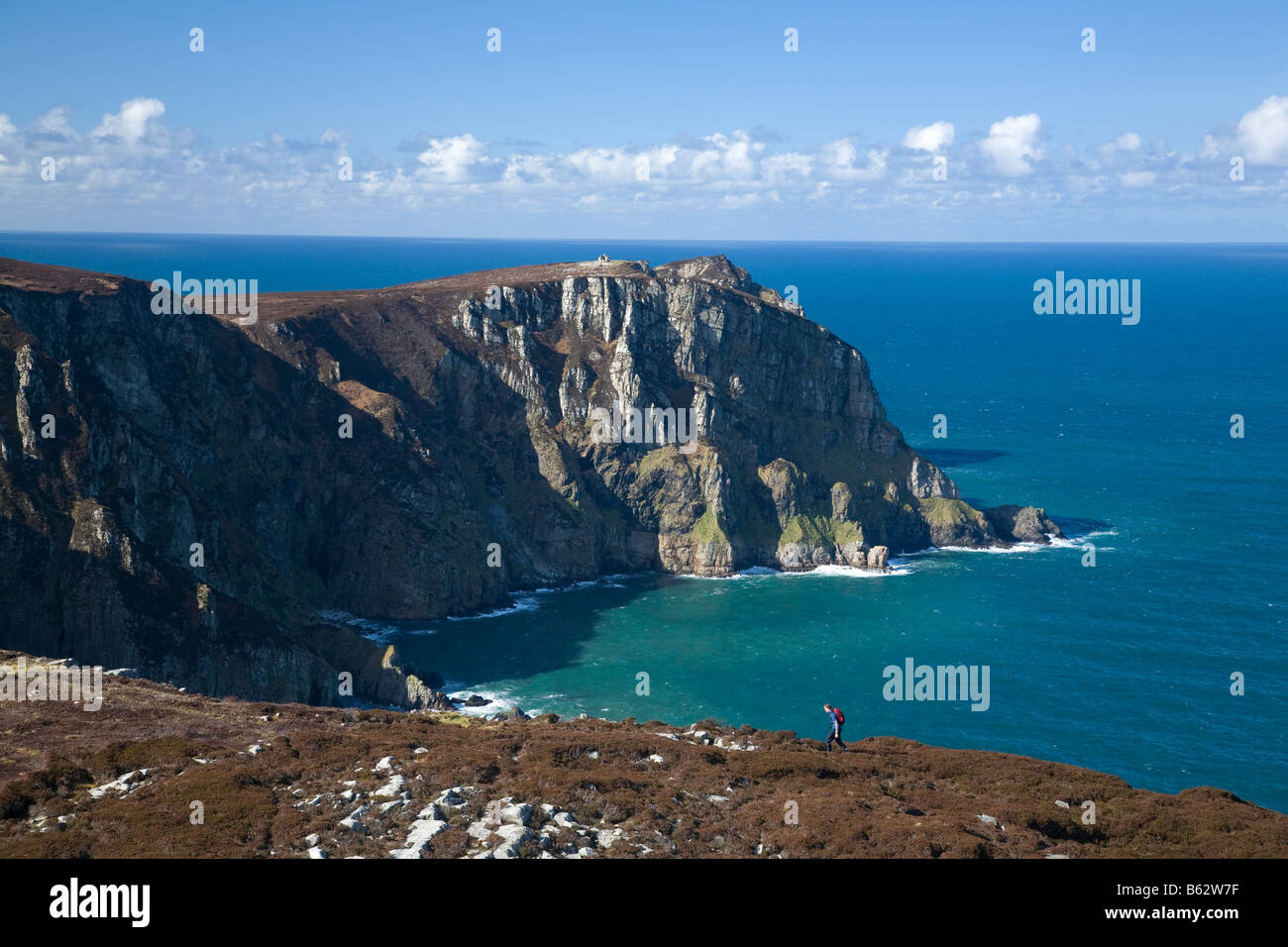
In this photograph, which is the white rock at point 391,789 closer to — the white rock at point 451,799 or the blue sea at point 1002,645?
the white rock at point 451,799

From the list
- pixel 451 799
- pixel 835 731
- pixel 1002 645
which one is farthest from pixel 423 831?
pixel 1002 645

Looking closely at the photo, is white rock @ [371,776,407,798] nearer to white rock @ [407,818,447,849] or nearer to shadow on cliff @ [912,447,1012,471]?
white rock @ [407,818,447,849]

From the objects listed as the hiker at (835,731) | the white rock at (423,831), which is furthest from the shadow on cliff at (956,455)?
the white rock at (423,831)

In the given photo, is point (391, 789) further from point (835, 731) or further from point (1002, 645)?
point (1002, 645)

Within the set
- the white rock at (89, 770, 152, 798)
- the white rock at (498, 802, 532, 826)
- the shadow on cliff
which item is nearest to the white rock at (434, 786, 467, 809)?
the white rock at (498, 802, 532, 826)
